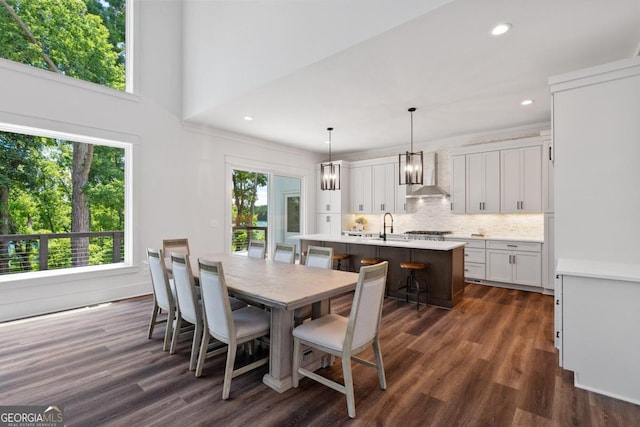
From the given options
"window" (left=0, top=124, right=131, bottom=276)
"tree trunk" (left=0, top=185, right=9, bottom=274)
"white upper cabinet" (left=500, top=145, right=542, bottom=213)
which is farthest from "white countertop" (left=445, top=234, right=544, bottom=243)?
"tree trunk" (left=0, top=185, right=9, bottom=274)

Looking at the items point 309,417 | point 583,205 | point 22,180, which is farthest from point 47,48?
point 583,205

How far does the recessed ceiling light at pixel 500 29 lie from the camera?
2520mm

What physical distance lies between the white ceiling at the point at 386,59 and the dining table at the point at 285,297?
2189mm

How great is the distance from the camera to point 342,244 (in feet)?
18.2

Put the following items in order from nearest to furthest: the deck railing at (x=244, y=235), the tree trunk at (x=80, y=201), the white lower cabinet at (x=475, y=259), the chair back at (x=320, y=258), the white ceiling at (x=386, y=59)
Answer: the white ceiling at (x=386, y=59) < the chair back at (x=320, y=258) < the tree trunk at (x=80, y=201) < the white lower cabinet at (x=475, y=259) < the deck railing at (x=244, y=235)

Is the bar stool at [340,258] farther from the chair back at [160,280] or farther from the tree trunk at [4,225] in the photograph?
the tree trunk at [4,225]

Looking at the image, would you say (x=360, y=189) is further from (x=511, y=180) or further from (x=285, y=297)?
(x=285, y=297)

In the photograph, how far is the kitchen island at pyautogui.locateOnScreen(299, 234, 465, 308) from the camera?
4.21 m

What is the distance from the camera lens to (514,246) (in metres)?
5.14

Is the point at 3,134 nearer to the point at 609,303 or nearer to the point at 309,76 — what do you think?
the point at 309,76

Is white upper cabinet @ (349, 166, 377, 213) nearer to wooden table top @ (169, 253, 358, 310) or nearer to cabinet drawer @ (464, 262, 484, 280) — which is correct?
cabinet drawer @ (464, 262, 484, 280)

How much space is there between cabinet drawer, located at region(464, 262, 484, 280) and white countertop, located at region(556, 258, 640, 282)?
9.69 feet

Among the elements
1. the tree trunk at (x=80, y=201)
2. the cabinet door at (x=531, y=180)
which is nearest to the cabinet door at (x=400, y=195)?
the cabinet door at (x=531, y=180)

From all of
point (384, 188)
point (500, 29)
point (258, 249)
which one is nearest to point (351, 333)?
point (258, 249)
